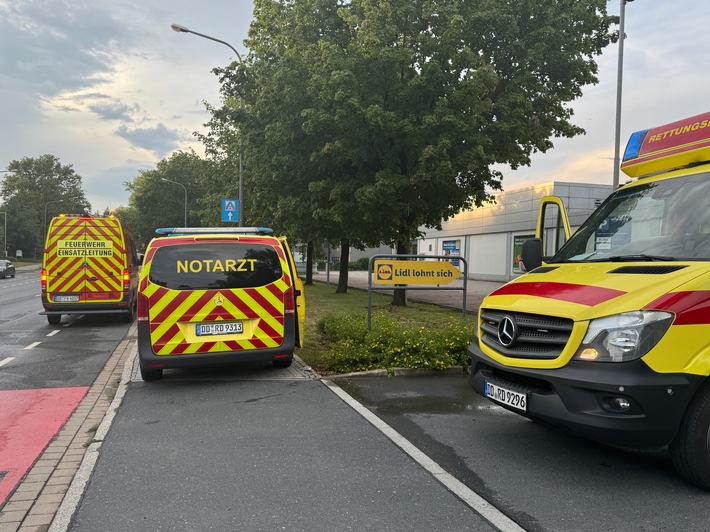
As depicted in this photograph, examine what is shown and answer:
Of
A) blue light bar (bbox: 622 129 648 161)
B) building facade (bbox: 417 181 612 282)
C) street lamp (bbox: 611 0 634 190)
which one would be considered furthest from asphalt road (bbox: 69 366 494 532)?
building facade (bbox: 417 181 612 282)

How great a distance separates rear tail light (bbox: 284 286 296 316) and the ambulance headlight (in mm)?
4000

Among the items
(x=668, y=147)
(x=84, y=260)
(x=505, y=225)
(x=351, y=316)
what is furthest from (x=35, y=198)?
(x=668, y=147)

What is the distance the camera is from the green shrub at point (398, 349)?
713 centimetres

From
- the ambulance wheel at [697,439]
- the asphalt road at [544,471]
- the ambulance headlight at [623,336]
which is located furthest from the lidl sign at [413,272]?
the ambulance wheel at [697,439]

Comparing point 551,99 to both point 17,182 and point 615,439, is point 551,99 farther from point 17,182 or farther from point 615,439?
point 17,182

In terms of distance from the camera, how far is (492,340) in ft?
14.4

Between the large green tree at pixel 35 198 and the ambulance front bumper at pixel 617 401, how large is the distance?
80.8 meters

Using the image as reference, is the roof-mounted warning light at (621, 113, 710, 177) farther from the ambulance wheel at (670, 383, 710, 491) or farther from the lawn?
the lawn

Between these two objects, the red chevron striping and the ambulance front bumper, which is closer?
the ambulance front bumper

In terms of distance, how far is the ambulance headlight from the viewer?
337 cm

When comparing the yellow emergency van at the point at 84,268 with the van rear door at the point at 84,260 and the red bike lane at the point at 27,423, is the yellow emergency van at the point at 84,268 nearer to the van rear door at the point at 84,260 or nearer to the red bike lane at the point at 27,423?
the van rear door at the point at 84,260

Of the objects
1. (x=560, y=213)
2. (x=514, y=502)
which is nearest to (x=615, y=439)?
(x=514, y=502)

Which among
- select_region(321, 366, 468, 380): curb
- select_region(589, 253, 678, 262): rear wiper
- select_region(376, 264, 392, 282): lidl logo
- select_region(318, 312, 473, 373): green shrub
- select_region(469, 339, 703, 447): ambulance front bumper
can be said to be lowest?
select_region(321, 366, 468, 380): curb

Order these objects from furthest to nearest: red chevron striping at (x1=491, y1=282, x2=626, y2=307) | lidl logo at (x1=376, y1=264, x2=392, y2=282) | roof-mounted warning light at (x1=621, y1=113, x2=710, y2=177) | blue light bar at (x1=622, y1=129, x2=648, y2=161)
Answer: lidl logo at (x1=376, y1=264, x2=392, y2=282) → blue light bar at (x1=622, y1=129, x2=648, y2=161) → roof-mounted warning light at (x1=621, y1=113, x2=710, y2=177) → red chevron striping at (x1=491, y1=282, x2=626, y2=307)
